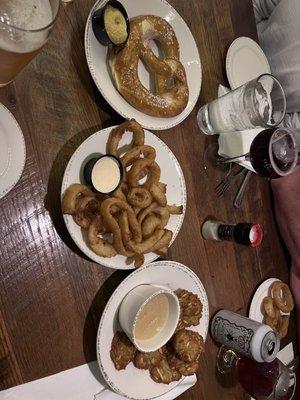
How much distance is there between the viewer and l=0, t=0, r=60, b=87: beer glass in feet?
2.91

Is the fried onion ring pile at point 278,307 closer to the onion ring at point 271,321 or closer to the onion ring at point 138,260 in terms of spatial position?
the onion ring at point 271,321

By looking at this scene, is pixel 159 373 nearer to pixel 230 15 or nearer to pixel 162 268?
pixel 162 268

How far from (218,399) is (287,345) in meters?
0.45

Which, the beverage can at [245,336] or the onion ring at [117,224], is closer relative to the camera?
the onion ring at [117,224]

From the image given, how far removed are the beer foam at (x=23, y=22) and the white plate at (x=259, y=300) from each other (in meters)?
1.18

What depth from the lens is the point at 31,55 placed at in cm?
97

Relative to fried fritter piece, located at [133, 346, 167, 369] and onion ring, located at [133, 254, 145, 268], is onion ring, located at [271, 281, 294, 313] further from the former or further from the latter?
onion ring, located at [133, 254, 145, 268]

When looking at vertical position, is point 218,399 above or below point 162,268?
below

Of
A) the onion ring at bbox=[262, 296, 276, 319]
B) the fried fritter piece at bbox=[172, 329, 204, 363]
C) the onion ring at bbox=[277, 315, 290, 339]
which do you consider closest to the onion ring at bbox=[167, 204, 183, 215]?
Result: the fried fritter piece at bbox=[172, 329, 204, 363]

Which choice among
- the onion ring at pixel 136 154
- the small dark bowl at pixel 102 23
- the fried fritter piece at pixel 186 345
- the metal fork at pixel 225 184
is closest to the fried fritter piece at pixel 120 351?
the fried fritter piece at pixel 186 345

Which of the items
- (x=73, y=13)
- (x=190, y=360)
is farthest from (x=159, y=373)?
(x=73, y=13)

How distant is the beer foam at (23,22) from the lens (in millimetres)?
888

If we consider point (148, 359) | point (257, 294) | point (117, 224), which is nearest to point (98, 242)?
point (117, 224)

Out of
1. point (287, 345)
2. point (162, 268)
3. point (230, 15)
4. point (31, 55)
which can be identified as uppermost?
point (230, 15)
